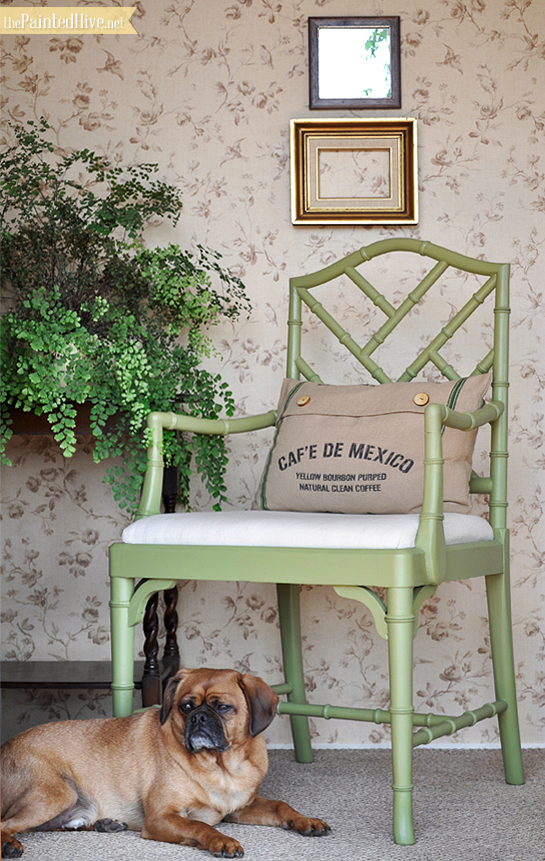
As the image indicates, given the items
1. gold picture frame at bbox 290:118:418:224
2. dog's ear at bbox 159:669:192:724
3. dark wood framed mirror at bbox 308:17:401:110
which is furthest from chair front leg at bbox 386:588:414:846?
dark wood framed mirror at bbox 308:17:401:110

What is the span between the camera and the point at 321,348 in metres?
2.41

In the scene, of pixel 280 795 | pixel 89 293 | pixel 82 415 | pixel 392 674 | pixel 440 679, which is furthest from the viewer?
pixel 440 679

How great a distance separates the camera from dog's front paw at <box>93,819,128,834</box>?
1.54 m

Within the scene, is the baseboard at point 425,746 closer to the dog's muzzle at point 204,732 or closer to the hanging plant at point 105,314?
the hanging plant at point 105,314

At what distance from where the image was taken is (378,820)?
1.61 metres

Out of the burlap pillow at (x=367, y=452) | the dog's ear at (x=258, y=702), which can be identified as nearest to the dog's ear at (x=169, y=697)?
the dog's ear at (x=258, y=702)

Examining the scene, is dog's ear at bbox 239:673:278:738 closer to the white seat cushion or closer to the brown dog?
the brown dog

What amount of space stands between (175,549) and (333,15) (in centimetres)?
161

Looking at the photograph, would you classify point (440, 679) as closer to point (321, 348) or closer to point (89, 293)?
point (321, 348)

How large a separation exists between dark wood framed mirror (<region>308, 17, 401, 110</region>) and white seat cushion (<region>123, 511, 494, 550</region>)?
49.3 inches

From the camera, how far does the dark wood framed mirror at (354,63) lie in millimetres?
2410

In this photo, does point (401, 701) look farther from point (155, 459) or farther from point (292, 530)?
point (155, 459)

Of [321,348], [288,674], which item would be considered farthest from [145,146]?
[288,674]

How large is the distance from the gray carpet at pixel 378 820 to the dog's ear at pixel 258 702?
0.19 metres
